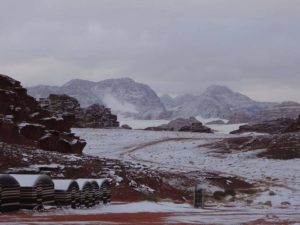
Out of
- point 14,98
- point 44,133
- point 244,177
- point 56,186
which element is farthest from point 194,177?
point 56,186

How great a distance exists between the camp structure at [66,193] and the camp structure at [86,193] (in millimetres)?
603

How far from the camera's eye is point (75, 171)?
1437 inches

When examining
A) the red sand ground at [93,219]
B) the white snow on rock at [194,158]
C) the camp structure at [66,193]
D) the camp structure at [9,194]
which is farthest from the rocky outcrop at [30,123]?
the red sand ground at [93,219]

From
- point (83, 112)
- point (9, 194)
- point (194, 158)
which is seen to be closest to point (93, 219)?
point (9, 194)

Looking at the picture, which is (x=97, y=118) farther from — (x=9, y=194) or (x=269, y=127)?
(x=9, y=194)

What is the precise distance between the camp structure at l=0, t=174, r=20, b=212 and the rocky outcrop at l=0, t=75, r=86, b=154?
933 inches

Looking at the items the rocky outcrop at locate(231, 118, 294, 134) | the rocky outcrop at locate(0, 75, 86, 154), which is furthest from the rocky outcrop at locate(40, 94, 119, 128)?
the rocky outcrop at locate(0, 75, 86, 154)

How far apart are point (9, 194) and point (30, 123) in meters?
30.0

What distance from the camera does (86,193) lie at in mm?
24672

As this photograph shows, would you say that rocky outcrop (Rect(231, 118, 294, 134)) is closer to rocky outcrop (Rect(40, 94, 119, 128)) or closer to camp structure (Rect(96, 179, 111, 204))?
rocky outcrop (Rect(40, 94, 119, 128))

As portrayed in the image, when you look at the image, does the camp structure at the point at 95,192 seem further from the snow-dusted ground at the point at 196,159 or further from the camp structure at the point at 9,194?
the snow-dusted ground at the point at 196,159

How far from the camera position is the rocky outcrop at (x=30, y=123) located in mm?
45781

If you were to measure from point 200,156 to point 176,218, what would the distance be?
40155 mm

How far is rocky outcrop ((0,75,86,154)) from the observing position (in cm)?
4578
